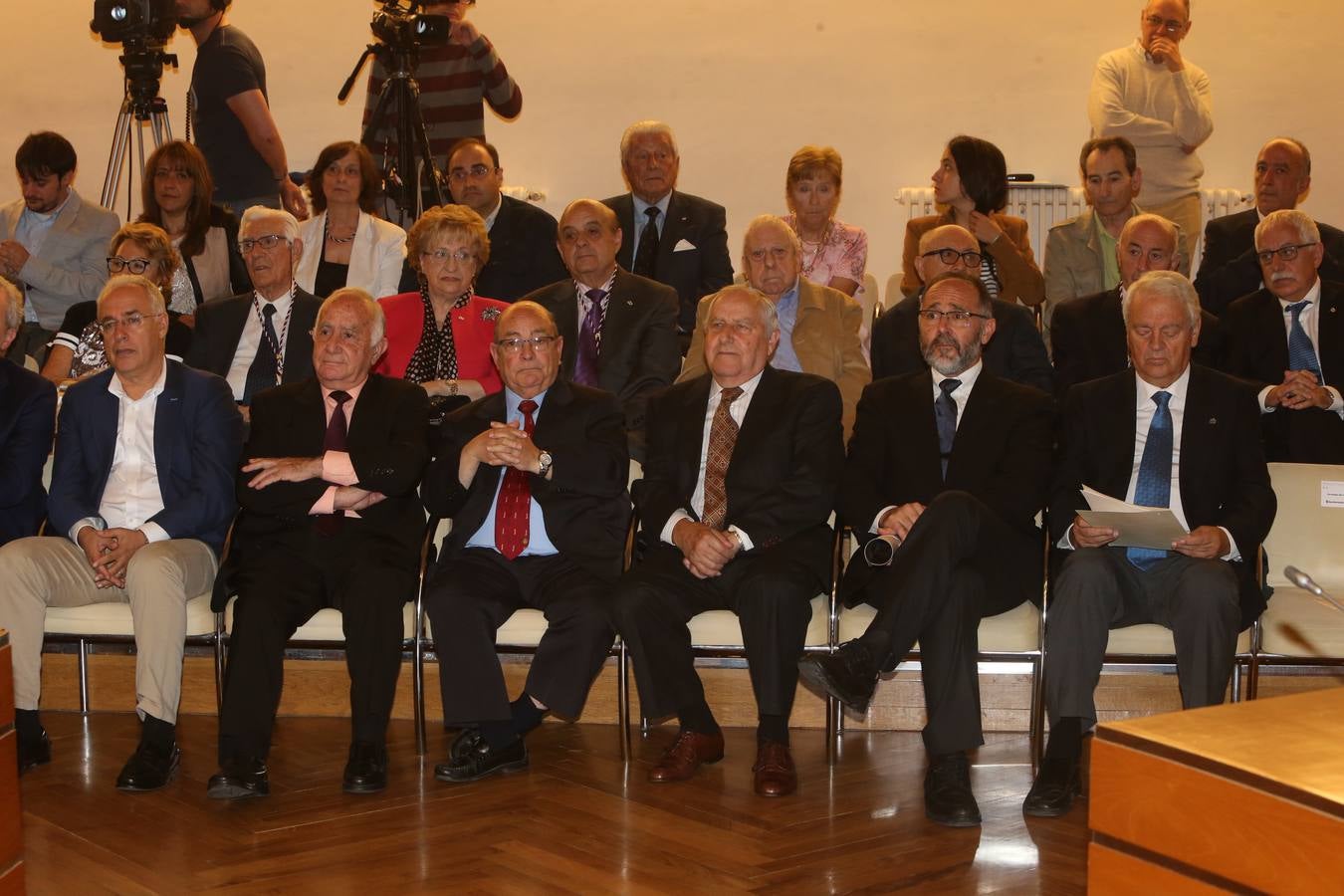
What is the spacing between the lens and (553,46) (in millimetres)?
7504

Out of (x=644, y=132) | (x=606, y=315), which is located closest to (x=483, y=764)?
(x=606, y=315)

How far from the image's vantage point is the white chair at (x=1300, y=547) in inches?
153

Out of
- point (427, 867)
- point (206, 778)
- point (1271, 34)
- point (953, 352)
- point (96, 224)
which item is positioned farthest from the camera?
point (1271, 34)

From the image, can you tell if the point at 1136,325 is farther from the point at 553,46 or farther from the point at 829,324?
the point at 553,46

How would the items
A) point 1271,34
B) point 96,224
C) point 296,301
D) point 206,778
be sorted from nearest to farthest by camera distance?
1. point 206,778
2. point 296,301
3. point 96,224
4. point 1271,34

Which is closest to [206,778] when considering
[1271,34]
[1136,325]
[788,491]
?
[788,491]

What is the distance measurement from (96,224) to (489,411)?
99.9 inches

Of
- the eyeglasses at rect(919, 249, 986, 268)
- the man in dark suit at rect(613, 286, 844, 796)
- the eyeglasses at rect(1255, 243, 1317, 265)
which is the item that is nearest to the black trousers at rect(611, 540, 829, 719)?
the man in dark suit at rect(613, 286, 844, 796)

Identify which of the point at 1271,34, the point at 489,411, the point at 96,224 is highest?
the point at 1271,34

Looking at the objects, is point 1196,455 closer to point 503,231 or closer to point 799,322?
point 799,322

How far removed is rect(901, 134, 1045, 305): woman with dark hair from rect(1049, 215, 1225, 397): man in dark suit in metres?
0.55

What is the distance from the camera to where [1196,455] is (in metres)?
4.01

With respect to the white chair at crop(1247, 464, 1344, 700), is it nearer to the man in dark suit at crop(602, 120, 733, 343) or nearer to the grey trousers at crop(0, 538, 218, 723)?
the man in dark suit at crop(602, 120, 733, 343)

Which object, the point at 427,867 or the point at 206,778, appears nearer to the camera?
the point at 427,867
